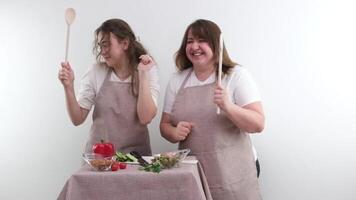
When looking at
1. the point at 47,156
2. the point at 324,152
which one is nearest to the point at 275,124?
the point at 324,152

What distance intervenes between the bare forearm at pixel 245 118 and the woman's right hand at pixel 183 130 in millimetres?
155

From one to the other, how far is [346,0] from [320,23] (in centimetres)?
15

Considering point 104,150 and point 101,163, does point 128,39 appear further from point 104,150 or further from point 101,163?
point 101,163

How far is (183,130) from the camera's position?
5.08 ft

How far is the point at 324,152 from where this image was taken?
1.98 meters

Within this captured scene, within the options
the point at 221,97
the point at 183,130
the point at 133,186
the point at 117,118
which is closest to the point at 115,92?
the point at 117,118

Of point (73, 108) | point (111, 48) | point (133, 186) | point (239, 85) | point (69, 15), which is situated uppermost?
point (69, 15)

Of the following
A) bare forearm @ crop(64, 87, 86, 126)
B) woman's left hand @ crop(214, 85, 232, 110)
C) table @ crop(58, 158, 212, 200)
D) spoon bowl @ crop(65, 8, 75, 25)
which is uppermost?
spoon bowl @ crop(65, 8, 75, 25)

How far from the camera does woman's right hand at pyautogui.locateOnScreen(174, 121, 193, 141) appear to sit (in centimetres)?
155

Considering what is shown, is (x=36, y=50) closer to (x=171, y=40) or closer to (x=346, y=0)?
(x=171, y=40)

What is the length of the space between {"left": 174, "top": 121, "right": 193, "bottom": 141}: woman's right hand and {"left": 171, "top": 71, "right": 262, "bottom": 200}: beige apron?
Answer: 0.06ft

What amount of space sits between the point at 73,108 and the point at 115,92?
0.56ft

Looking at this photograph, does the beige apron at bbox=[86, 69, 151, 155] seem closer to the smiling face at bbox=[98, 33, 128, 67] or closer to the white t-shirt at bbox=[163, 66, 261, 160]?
the smiling face at bbox=[98, 33, 128, 67]

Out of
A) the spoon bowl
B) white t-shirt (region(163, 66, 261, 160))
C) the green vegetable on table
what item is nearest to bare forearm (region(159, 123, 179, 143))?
white t-shirt (region(163, 66, 261, 160))
